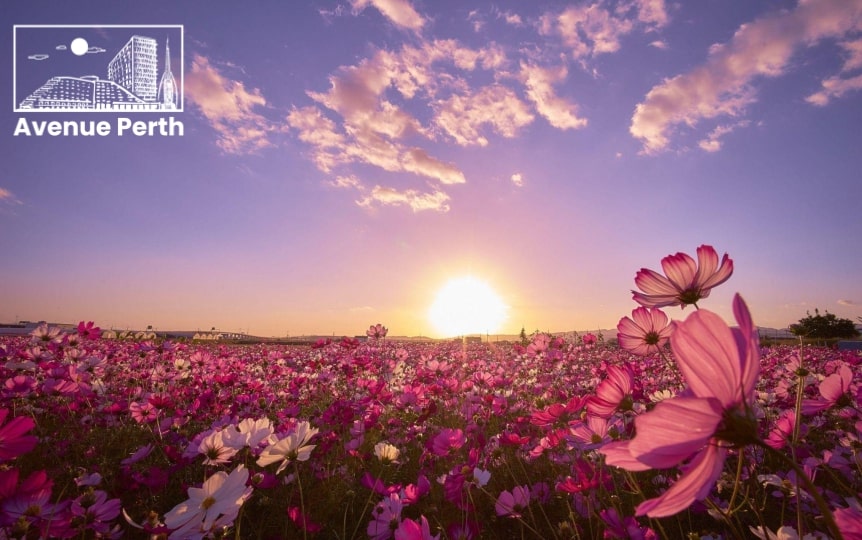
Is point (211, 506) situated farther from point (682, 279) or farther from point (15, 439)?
point (682, 279)

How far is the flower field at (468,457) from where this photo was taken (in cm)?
55

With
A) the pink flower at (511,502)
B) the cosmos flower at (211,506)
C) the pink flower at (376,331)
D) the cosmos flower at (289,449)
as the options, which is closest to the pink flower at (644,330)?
the pink flower at (511,502)

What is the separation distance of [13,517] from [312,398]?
416cm

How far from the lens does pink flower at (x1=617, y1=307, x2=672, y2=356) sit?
1.53 meters

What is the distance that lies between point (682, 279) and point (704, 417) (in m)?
0.82

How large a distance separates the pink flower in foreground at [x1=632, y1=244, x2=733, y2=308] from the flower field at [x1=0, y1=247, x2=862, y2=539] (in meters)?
0.22

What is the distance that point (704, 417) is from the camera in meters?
0.51

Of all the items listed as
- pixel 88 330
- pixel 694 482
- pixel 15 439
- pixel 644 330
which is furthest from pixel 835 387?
pixel 88 330

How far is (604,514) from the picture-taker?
151cm

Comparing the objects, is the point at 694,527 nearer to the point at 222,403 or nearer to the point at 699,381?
the point at 699,381

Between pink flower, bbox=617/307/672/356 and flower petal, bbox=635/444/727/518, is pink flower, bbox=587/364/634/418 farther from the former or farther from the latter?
flower petal, bbox=635/444/727/518

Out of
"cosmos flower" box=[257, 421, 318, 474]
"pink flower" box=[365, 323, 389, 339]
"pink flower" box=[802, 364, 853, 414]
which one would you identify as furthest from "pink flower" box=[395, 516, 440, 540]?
"pink flower" box=[365, 323, 389, 339]

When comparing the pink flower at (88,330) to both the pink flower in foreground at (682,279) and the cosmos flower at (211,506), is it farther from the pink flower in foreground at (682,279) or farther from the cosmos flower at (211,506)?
the pink flower in foreground at (682,279)

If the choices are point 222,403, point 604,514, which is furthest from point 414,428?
point 604,514
